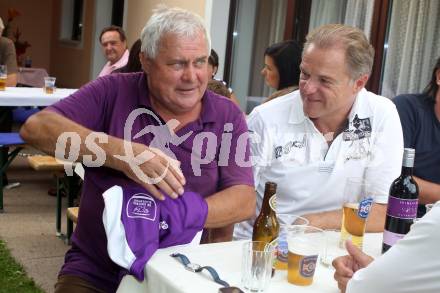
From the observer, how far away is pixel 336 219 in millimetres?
2035

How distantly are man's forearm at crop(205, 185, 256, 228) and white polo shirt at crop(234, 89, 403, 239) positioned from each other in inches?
7.7

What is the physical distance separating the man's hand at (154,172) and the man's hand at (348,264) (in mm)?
493

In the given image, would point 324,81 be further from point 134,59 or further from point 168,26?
point 134,59

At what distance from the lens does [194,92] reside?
2025mm

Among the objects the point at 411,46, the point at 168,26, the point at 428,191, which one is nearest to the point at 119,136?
the point at 168,26

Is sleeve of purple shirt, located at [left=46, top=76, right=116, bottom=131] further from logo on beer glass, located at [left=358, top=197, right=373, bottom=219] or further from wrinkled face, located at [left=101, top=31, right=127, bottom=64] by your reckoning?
wrinkled face, located at [left=101, top=31, right=127, bottom=64]

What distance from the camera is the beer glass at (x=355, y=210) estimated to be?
1.77 meters

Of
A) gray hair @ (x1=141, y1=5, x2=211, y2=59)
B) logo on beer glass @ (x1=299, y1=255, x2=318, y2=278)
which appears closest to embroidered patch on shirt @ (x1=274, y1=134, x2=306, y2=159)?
gray hair @ (x1=141, y1=5, x2=211, y2=59)

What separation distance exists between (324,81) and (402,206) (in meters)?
0.65

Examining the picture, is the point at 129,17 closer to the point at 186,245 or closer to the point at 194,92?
the point at 194,92

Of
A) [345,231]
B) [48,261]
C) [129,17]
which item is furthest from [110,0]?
[345,231]

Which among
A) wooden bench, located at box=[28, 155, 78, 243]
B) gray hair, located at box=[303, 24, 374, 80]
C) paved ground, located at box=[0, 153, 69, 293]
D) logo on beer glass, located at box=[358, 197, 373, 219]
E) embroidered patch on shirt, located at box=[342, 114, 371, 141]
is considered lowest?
paved ground, located at box=[0, 153, 69, 293]

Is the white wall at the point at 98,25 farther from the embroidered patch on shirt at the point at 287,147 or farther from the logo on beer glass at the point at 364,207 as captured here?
the logo on beer glass at the point at 364,207

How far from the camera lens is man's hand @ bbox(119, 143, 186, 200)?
1.65 metres
